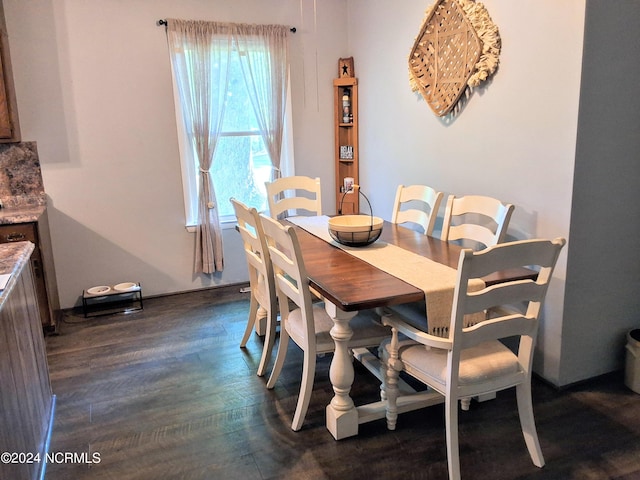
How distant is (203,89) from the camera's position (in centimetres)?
399

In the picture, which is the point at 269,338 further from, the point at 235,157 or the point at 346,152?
the point at 346,152

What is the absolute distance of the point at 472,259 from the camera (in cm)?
167

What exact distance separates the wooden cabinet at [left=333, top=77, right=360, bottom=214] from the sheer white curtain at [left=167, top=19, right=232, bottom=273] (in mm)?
1026

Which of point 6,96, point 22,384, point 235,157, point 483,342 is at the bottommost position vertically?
point 22,384

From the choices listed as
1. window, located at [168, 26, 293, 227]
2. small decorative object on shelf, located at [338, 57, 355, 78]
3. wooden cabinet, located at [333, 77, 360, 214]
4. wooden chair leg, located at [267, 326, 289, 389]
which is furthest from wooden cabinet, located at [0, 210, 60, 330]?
small decorative object on shelf, located at [338, 57, 355, 78]

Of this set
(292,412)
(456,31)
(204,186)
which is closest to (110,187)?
(204,186)

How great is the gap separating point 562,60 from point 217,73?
8.55ft

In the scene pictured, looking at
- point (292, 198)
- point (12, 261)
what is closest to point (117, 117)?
point (292, 198)

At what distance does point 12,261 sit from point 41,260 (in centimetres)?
144

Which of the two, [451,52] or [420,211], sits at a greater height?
[451,52]

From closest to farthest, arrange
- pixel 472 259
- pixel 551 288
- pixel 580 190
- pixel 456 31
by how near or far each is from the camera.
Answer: pixel 472 259 < pixel 580 190 < pixel 551 288 < pixel 456 31

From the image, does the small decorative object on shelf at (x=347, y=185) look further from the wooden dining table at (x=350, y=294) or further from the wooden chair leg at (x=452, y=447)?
the wooden chair leg at (x=452, y=447)

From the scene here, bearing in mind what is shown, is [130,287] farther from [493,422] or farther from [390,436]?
[493,422]

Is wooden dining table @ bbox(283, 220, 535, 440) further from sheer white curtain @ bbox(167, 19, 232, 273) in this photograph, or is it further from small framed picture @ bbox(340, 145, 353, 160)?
small framed picture @ bbox(340, 145, 353, 160)
